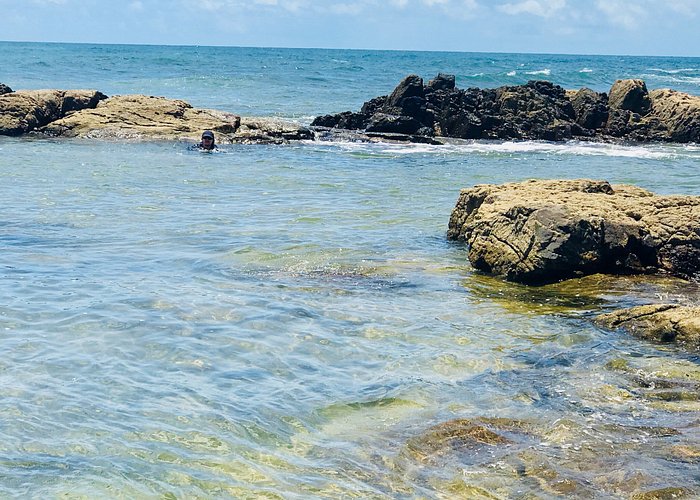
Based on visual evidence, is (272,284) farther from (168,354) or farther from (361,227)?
(361,227)

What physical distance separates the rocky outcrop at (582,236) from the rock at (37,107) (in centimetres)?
2146

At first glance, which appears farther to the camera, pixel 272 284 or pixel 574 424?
pixel 272 284

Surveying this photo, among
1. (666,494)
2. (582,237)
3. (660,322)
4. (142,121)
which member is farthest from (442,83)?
(666,494)

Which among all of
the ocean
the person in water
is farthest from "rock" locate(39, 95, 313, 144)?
the ocean

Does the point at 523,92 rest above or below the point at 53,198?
above

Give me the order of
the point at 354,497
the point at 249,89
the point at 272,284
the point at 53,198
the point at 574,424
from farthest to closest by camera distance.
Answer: the point at 249,89
the point at 53,198
the point at 272,284
the point at 574,424
the point at 354,497

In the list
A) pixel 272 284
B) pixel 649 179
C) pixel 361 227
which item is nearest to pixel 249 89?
pixel 649 179

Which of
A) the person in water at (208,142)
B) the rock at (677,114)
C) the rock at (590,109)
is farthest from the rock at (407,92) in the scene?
the person in water at (208,142)

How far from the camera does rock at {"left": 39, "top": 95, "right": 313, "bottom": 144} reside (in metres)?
29.3

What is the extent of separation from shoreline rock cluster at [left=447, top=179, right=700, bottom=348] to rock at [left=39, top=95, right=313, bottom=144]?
18358 mm

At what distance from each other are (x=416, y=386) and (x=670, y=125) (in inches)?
1174

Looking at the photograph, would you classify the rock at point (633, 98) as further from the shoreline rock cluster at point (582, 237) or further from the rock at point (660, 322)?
the rock at point (660, 322)

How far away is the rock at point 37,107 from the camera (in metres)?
29.6

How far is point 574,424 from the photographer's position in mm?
6996
